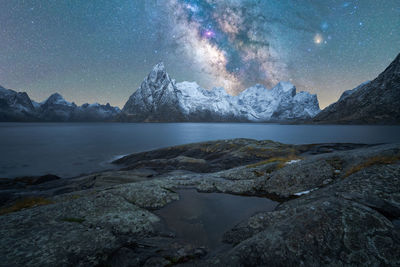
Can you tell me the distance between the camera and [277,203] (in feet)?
33.9

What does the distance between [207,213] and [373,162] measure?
1098 cm

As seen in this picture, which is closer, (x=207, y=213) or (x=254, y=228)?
(x=254, y=228)

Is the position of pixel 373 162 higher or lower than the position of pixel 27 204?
higher

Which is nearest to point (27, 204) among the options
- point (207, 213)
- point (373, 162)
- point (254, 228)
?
point (207, 213)

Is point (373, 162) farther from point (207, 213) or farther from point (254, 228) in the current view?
point (207, 213)

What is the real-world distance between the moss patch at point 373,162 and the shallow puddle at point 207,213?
561 centimetres

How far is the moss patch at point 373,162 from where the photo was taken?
1069 cm

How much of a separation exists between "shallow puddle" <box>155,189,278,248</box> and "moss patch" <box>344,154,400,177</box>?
5.61m

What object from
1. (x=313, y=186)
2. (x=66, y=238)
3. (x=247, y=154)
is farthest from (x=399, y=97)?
(x=66, y=238)

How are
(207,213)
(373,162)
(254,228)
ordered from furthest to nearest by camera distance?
(373,162)
(207,213)
(254,228)

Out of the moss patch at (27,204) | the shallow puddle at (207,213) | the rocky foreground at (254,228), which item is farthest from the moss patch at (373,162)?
the moss patch at (27,204)

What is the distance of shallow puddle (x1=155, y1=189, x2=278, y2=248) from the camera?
7622 millimetres

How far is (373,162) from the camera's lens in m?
11.1

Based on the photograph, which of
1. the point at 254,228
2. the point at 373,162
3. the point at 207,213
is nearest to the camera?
the point at 254,228
